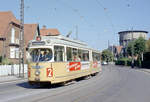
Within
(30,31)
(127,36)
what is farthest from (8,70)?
(127,36)

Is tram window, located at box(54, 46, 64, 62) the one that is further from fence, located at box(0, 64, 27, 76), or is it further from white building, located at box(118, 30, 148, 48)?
white building, located at box(118, 30, 148, 48)

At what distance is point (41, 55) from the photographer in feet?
48.1

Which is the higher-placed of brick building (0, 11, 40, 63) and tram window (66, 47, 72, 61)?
brick building (0, 11, 40, 63)

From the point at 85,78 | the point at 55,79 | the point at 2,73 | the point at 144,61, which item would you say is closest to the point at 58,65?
the point at 55,79

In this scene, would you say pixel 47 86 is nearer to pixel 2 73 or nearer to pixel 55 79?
pixel 55 79

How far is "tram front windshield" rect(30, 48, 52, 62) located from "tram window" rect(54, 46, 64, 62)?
33 centimetres

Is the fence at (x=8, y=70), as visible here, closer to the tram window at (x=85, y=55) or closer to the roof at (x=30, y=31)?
the tram window at (x=85, y=55)

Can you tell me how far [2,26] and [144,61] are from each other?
3060 cm

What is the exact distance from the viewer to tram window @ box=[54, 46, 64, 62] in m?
14.5

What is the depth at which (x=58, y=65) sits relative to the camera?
14.5 metres

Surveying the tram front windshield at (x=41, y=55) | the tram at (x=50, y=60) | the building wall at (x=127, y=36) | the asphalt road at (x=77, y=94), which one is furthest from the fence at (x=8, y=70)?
the building wall at (x=127, y=36)

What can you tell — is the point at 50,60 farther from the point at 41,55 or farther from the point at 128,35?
the point at 128,35

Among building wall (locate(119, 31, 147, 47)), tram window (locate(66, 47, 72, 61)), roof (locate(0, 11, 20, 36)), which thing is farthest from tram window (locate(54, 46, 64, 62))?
building wall (locate(119, 31, 147, 47))

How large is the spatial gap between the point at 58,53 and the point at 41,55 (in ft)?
3.37
